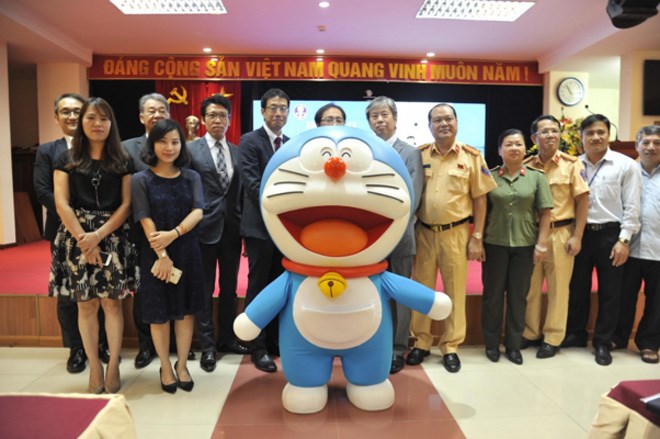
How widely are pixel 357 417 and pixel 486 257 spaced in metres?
1.31

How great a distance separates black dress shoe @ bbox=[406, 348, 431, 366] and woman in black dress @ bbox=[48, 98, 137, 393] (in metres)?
1.68

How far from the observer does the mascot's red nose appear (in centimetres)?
193

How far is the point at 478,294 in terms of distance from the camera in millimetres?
3320

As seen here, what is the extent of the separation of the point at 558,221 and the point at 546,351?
0.84 metres

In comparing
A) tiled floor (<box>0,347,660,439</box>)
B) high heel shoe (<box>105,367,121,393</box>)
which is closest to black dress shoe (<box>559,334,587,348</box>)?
tiled floor (<box>0,347,660,439</box>)

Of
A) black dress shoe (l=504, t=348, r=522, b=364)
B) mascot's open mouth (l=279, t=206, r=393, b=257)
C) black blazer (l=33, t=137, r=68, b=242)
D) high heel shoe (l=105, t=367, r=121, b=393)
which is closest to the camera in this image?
mascot's open mouth (l=279, t=206, r=393, b=257)

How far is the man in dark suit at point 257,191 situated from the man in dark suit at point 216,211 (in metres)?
0.17

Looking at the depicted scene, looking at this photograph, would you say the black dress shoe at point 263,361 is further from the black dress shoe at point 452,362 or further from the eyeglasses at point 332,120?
the eyeglasses at point 332,120

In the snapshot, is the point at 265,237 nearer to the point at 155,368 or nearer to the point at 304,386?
the point at 304,386

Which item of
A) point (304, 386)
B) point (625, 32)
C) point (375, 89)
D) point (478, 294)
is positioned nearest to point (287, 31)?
point (375, 89)

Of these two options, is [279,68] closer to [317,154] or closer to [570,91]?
[570,91]

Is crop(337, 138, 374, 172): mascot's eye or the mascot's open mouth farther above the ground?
crop(337, 138, 374, 172): mascot's eye

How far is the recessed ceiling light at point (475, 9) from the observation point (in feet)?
18.5

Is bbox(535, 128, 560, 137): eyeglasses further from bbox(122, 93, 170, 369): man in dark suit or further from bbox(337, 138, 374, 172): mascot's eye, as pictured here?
bbox(122, 93, 170, 369): man in dark suit
